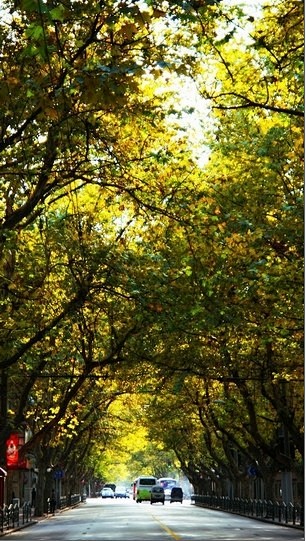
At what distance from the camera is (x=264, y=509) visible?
159 ft

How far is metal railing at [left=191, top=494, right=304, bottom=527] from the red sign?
12.1 metres

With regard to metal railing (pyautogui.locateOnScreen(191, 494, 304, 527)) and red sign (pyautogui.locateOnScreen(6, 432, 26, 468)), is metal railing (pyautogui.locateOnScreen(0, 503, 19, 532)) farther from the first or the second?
metal railing (pyautogui.locateOnScreen(191, 494, 304, 527))

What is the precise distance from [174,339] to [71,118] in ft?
54.2

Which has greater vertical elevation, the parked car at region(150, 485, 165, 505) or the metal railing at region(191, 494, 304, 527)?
the parked car at region(150, 485, 165, 505)

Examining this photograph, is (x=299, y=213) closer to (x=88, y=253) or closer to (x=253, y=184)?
(x=253, y=184)

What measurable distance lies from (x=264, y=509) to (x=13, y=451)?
1939 centimetres

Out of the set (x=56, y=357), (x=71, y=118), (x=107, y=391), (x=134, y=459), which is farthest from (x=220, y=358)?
(x=134, y=459)

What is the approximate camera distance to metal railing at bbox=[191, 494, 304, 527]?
Answer: 3938 centimetres

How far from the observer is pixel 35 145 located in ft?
47.5

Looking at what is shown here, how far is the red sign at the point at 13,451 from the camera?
3381 cm

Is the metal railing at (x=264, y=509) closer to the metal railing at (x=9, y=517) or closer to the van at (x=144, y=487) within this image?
the metal railing at (x=9, y=517)

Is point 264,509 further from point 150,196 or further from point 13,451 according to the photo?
point 150,196

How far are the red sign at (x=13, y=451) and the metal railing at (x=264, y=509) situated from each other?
1210cm

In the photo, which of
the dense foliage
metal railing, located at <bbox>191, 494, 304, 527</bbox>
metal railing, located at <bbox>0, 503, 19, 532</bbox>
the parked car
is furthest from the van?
the dense foliage
